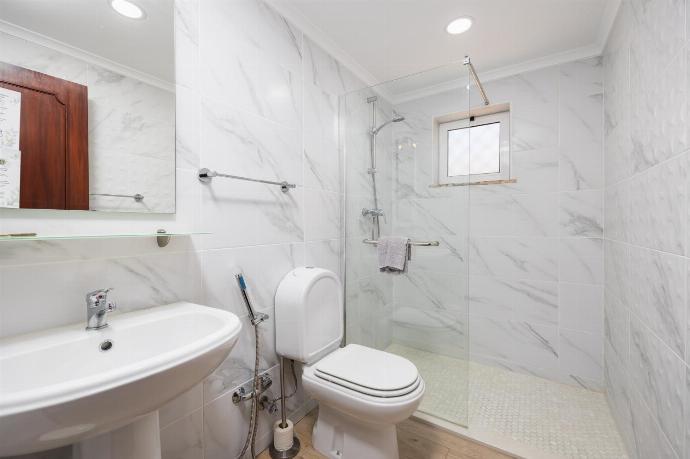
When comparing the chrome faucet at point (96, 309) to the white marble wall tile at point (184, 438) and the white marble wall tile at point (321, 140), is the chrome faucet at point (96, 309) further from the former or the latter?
the white marble wall tile at point (321, 140)

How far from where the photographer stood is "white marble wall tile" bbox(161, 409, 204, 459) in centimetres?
108

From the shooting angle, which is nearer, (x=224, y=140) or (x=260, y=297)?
(x=224, y=140)

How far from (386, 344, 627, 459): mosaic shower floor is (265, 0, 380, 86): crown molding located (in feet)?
6.44

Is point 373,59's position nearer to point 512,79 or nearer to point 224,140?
point 512,79

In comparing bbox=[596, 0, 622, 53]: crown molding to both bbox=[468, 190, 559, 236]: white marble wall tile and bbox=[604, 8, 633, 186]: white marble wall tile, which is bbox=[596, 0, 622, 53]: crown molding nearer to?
bbox=[604, 8, 633, 186]: white marble wall tile

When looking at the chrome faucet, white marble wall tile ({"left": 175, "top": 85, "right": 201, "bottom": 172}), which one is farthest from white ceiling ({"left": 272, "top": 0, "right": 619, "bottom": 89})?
the chrome faucet

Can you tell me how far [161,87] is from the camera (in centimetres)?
109

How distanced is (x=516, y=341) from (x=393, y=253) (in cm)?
121

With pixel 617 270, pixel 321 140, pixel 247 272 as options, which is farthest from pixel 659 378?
pixel 321 140

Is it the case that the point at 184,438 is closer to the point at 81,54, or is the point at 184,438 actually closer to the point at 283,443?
the point at 283,443

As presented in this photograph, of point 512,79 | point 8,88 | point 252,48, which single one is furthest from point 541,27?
point 8,88

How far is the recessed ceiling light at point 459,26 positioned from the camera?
5.53 feet

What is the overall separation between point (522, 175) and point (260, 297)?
1978mm

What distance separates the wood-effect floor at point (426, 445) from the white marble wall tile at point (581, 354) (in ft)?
3.22
